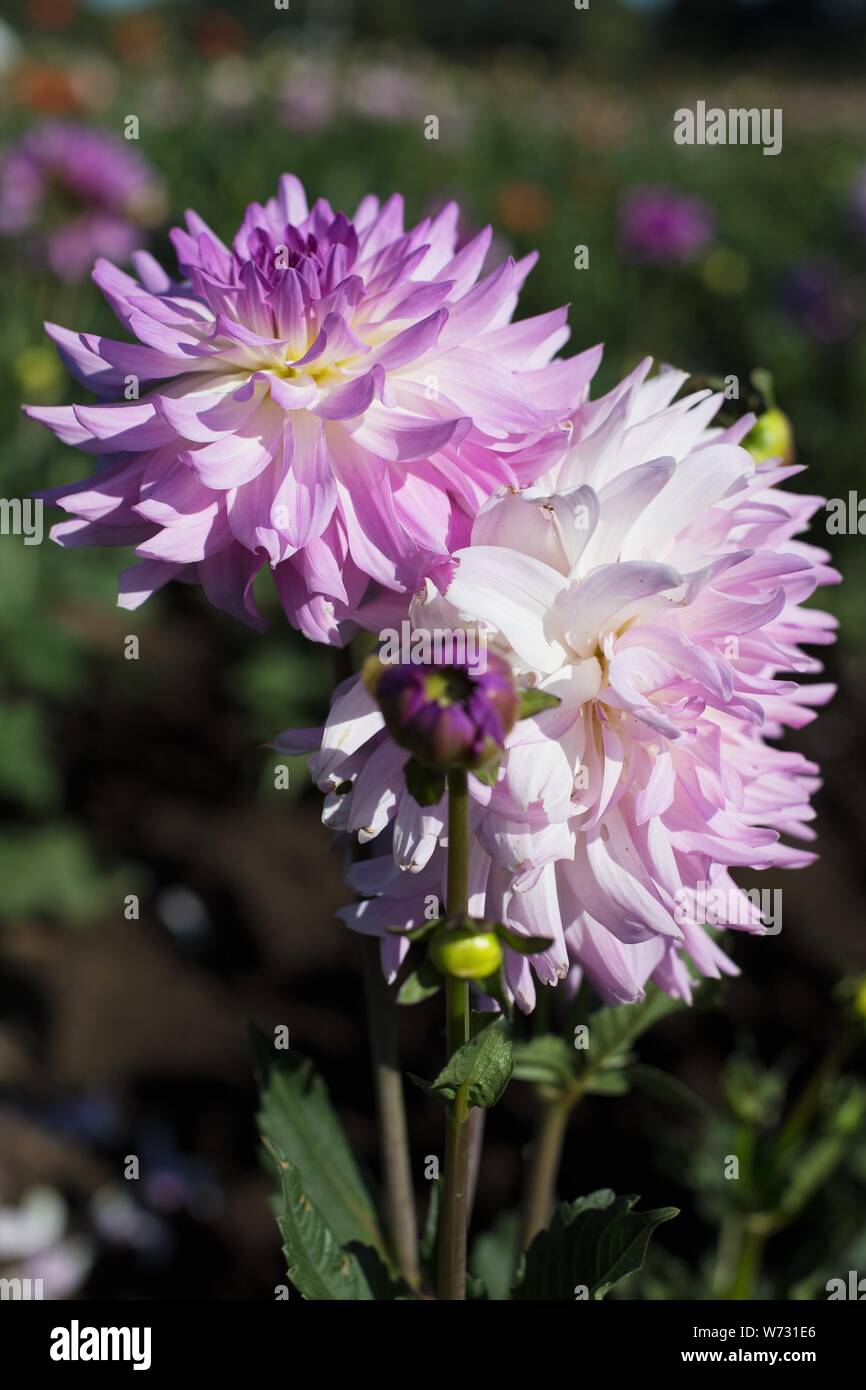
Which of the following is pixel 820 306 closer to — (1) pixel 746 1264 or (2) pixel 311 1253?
(1) pixel 746 1264

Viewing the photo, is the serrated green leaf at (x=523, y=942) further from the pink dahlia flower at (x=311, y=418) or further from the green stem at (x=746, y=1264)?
the green stem at (x=746, y=1264)

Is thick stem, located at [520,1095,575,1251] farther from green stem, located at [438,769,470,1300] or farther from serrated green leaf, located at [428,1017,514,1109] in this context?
serrated green leaf, located at [428,1017,514,1109]

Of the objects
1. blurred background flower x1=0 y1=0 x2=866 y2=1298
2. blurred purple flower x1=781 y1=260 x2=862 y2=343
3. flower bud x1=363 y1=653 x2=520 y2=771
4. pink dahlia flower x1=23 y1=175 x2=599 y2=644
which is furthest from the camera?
blurred purple flower x1=781 y1=260 x2=862 y2=343

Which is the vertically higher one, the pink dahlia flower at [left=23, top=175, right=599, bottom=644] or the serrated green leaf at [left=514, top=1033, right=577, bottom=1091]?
the pink dahlia flower at [left=23, top=175, right=599, bottom=644]

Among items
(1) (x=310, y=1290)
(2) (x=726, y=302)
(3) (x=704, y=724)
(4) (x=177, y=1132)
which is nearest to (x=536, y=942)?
(3) (x=704, y=724)

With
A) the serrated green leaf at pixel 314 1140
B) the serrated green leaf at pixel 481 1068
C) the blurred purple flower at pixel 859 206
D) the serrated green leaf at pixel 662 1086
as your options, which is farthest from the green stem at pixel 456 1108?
the blurred purple flower at pixel 859 206

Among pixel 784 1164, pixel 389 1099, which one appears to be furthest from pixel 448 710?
pixel 784 1164

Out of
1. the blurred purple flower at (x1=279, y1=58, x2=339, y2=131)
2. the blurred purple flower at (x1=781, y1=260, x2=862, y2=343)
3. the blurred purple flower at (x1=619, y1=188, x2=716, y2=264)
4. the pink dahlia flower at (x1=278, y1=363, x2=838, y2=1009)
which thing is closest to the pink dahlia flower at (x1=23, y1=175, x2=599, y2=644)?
the pink dahlia flower at (x1=278, y1=363, x2=838, y2=1009)
